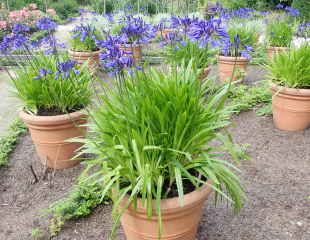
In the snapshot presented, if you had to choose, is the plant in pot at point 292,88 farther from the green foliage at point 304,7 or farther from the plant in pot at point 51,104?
the green foliage at point 304,7

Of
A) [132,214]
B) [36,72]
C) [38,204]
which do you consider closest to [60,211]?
[38,204]

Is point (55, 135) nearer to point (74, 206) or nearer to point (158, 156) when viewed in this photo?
point (74, 206)

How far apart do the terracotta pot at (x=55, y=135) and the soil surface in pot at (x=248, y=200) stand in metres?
0.14

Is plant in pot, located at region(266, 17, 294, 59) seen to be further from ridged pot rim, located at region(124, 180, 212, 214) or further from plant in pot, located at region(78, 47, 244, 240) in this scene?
ridged pot rim, located at region(124, 180, 212, 214)

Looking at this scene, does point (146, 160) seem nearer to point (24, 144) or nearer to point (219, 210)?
point (219, 210)

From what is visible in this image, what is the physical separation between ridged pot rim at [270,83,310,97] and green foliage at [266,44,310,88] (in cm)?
8

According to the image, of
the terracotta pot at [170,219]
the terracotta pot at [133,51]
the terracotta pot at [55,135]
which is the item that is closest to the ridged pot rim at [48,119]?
the terracotta pot at [55,135]

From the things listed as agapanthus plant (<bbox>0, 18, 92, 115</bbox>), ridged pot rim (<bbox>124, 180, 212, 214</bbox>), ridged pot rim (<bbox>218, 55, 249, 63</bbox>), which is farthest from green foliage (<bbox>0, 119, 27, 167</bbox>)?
ridged pot rim (<bbox>218, 55, 249, 63</bbox>)

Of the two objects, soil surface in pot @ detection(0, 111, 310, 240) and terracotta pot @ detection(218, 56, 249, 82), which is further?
terracotta pot @ detection(218, 56, 249, 82)

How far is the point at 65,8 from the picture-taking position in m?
16.8

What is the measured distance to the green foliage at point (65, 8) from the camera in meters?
16.1

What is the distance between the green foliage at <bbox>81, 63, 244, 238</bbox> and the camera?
1957 millimetres

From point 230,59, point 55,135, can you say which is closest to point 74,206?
point 55,135

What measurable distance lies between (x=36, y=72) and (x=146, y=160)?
5.96 ft
